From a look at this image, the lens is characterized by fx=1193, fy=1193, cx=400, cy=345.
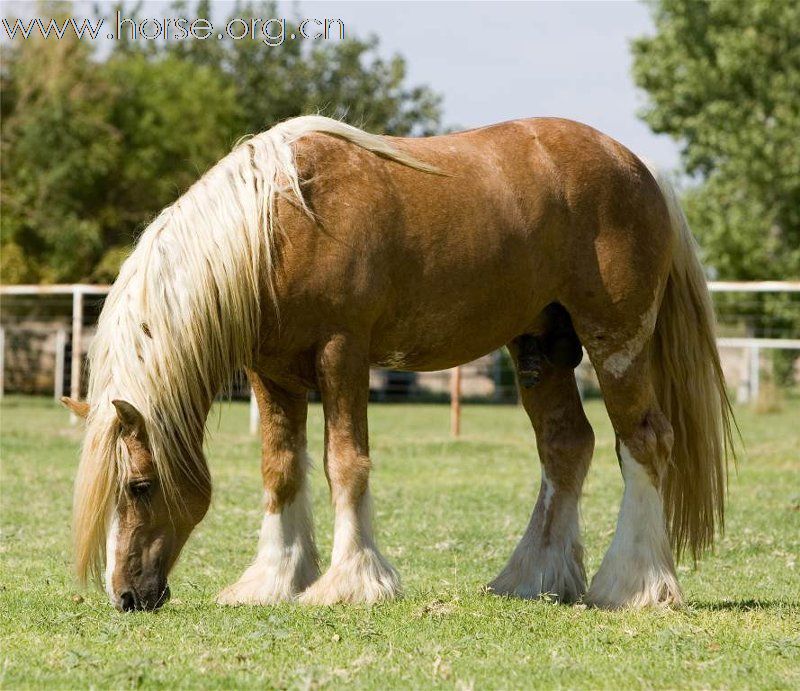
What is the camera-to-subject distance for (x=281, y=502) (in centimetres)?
538

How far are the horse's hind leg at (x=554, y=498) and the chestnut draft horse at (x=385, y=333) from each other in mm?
11

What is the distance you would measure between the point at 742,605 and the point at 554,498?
0.98m

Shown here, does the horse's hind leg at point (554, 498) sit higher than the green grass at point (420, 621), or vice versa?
the horse's hind leg at point (554, 498)

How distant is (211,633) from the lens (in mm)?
4539

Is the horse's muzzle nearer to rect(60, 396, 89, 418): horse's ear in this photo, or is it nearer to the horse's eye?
the horse's eye

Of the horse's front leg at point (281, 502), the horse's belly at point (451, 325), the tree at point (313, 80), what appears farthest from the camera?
the tree at point (313, 80)

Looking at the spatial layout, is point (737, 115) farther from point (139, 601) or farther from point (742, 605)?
point (139, 601)

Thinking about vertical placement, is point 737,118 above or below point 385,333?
above

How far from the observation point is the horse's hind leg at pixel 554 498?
557 centimetres

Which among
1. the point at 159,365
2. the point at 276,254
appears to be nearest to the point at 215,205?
the point at 276,254

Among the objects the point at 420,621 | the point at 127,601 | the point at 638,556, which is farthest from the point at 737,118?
the point at 127,601

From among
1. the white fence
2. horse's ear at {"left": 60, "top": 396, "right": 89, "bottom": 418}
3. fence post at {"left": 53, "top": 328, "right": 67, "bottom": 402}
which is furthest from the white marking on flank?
fence post at {"left": 53, "top": 328, "right": 67, "bottom": 402}

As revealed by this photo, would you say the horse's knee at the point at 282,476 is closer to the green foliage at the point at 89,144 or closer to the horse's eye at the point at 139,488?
the horse's eye at the point at 139,488

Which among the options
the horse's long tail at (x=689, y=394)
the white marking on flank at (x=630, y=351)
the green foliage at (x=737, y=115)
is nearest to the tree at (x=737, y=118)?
the green foliage at (x=737, y=115)
